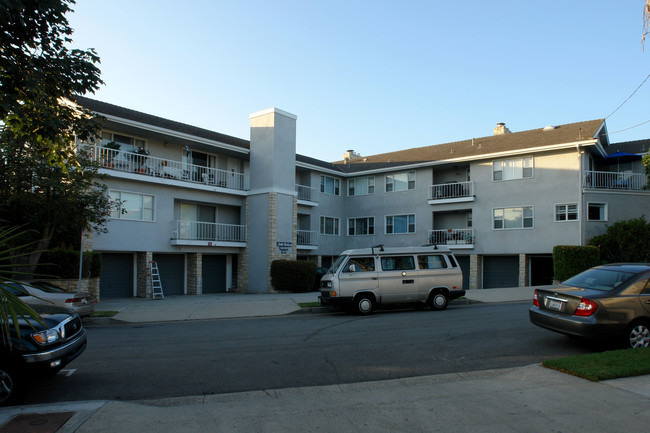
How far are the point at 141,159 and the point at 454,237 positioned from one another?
62.3 ft

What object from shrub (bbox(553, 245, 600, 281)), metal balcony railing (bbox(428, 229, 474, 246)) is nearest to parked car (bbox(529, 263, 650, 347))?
shrub (bbox(553, 245, 600, 281))

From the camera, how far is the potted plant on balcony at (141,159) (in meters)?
22.6

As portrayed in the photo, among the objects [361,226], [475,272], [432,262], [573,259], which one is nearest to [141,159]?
[432,262]

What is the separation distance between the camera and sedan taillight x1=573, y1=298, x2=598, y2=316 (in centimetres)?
807

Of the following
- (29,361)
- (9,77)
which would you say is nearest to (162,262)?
(9,77)

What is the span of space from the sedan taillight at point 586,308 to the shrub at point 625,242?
18.4 meters

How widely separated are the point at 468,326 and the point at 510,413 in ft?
21.4

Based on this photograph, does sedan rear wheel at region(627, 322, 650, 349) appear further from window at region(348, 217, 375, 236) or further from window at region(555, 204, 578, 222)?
window at region(348, 217, 375, 236)

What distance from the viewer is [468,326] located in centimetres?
1145

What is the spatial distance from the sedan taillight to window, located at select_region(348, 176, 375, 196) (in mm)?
26378

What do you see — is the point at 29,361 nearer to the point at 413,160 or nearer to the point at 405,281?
the point at 405,281

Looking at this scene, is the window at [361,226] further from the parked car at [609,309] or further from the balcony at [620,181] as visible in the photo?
the parked car at [609,309]

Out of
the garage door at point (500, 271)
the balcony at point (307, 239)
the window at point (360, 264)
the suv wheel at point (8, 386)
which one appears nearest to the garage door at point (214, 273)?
the balcony at point (307, 239)

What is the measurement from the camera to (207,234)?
25812 millimetres
